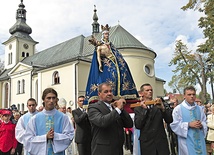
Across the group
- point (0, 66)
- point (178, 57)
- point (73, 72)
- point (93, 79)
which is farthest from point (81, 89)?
point (0, 66)

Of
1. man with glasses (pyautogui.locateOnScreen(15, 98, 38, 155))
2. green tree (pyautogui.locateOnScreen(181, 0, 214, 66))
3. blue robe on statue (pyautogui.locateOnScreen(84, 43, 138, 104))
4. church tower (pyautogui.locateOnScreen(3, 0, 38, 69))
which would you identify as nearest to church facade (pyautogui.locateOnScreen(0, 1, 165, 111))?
church tower (pyautogui.locateOnScreen(3, 0, 38, 69))

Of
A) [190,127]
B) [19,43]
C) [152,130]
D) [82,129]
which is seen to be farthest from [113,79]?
[19,43]

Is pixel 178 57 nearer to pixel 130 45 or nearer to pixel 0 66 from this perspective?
pixel 130 45

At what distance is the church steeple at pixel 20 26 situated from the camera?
41.9 m

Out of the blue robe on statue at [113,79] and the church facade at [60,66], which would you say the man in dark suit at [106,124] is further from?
the church facade at [60,66]

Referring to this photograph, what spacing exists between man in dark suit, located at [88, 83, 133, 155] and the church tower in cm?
4026

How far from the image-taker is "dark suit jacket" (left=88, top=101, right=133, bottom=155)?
323 centimetres

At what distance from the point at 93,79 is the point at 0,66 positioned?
151 ft

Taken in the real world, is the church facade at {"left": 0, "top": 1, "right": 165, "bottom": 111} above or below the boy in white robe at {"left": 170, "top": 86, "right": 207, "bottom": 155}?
above

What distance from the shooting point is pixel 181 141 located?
4484 mm

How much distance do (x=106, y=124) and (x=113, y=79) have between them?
295 cm

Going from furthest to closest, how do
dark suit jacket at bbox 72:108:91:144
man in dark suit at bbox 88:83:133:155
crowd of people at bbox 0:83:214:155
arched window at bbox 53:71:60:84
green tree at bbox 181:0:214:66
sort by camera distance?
1. arched window at bbox 53:71:60:84
2. green tree at bbox 181:0:214:66
3. dark suit jacket at bbox 72:108:91:144
4. crowd of people at bbox 0:83:214:155
5. man in dark suit at bbox 88:83:133:155

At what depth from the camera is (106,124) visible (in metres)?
3.15

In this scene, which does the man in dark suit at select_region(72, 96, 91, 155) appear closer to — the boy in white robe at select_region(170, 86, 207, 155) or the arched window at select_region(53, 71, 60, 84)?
the boy in white robe at select_region(170, 86, 207, 155)
